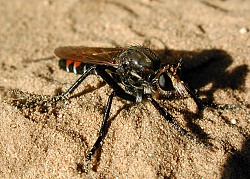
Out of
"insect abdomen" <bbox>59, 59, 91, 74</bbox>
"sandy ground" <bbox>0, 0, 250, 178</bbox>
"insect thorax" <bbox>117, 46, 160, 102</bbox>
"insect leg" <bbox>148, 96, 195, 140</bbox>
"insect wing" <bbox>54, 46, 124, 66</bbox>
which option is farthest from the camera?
"insect abdomen" <bbox>59, 59, 91, 74</bbox>

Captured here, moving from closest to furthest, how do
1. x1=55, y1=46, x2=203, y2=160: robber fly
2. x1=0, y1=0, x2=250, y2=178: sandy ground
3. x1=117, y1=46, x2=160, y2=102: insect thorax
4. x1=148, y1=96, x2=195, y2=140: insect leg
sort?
1. x1=0, y1=0, x2=250, y2=178: sandy ground
2. x1=148, y1=96, x2=195, y2=140: insect leg
3. x1=55, y1=46, x2=203, y2=160: robber fly
4. x1=117, y1=46, x2=160, y2=102: insect thorax

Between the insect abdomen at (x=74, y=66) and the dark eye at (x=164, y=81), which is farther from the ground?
the dark eye at (x=164, y=81)

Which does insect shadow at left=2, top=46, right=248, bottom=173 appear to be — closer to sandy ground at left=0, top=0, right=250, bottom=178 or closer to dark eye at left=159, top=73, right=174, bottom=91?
sandy ground at left=0, top=0, right=250, bottom=178

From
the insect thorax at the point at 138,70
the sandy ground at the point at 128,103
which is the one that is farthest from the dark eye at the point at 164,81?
the sandy ground at the point at 128,103

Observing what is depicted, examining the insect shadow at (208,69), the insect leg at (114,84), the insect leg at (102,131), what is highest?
the insect shadow at (208,69)

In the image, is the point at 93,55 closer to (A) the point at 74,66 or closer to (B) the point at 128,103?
(A) the point at 74,66

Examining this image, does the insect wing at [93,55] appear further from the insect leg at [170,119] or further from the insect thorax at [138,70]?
the insect leg at [170,119]

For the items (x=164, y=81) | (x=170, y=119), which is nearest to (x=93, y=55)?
(x=164, y=81)

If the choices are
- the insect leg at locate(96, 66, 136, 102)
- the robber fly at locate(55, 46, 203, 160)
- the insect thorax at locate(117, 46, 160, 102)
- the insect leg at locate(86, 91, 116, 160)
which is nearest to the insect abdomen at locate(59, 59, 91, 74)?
the robber fly at locate(55, 46, 203, 160)
